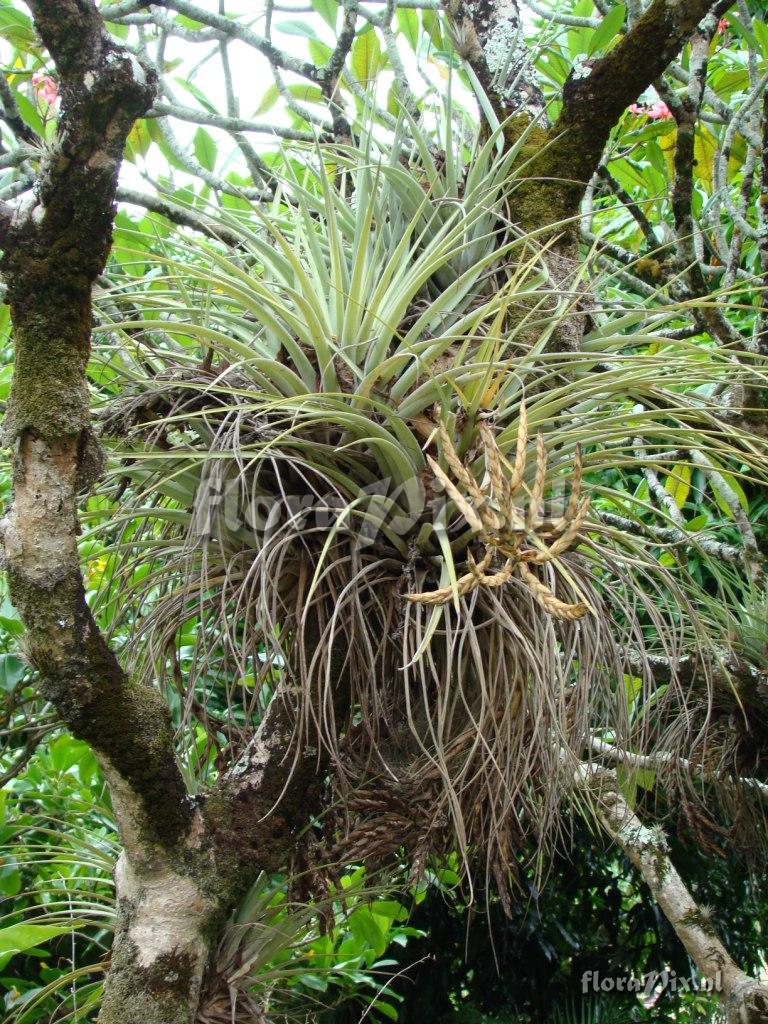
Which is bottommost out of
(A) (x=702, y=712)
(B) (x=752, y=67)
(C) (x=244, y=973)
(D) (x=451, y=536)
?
(C) (x=244, y=973)

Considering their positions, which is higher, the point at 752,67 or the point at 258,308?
the point at 752,67

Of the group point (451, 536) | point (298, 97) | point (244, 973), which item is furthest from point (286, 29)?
point (244, 973)

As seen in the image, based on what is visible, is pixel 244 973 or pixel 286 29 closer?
pixel 244 973

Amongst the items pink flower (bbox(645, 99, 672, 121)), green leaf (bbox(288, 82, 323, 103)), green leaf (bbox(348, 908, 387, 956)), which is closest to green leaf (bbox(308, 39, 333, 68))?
green leaf (bbox(288, 82, 323, 103))

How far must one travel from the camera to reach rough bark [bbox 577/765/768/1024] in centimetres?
141

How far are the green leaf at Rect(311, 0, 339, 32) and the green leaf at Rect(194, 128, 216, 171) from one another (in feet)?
1.01

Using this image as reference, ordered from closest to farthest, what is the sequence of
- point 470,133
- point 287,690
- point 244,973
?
1. point 287,690
2. point 244,973
3. point 470,133

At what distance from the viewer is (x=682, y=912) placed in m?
1.56

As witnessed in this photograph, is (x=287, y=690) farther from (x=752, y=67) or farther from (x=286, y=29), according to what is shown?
(x=752, y=67)

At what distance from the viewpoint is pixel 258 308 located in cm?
100

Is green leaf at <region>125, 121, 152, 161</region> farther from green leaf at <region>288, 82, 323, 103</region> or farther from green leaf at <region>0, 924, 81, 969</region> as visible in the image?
green leaf at <region>0, 924, 81, 969</region>

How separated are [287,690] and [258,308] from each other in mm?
405

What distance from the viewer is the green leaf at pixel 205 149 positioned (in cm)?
179

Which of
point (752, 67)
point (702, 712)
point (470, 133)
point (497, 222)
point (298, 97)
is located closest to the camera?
point (497, 222)
